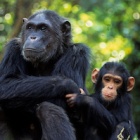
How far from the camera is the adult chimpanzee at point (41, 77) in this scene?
6855 millimetres

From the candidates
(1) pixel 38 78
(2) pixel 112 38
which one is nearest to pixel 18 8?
(2) pixel 112 38

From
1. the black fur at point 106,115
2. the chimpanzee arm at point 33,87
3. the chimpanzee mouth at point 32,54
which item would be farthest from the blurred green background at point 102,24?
the chimpanzee arm at point 33,87

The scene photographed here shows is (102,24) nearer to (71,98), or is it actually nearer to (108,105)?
(108,105)

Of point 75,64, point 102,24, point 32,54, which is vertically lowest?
point 102,24

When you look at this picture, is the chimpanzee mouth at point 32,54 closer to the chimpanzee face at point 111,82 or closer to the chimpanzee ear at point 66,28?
the chimpanzee ear at point 66,28

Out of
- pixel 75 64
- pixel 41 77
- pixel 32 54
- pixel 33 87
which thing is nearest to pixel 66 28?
pixel 75 64

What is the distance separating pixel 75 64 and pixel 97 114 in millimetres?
763

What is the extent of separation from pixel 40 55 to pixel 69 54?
1.32ft

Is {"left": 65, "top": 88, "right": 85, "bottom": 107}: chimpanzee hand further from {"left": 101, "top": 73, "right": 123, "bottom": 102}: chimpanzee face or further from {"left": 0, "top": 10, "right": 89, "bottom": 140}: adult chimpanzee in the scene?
{"left": 101, "top": 73, "right": 123, "bottom": 102}: chimpanzee face

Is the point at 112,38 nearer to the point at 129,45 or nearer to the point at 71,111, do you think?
the point at 129,45

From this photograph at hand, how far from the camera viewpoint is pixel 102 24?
574 inches

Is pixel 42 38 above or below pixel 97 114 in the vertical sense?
above

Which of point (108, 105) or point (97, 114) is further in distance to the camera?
point (108, 105)

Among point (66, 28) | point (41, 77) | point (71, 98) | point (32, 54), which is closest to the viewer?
point (71, 98)
